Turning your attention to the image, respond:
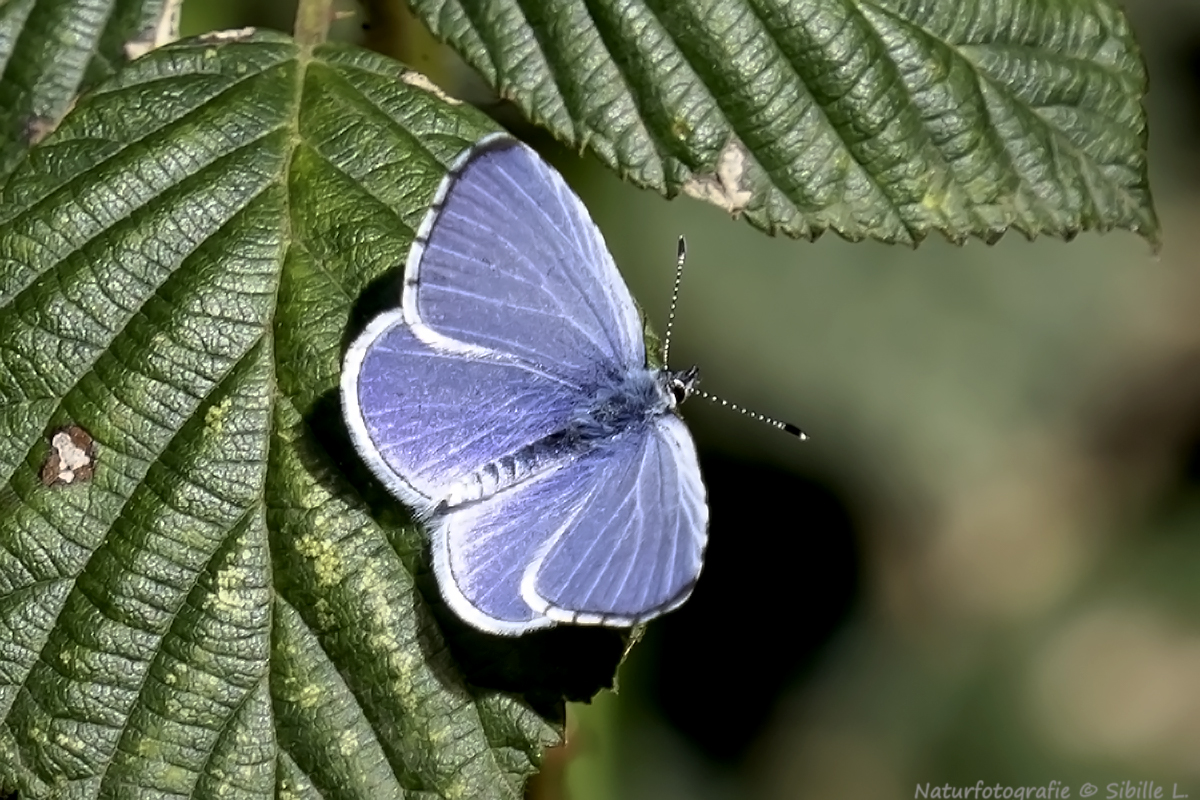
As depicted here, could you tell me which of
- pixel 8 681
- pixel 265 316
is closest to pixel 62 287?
pixel 265 316

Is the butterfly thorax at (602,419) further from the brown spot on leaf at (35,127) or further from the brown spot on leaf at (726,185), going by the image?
the brown spot on leaf at (35,127)

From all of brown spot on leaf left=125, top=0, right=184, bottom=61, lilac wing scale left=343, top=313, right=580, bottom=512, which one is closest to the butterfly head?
lilac wing scale left=343, top=313, right=580, bottom=512

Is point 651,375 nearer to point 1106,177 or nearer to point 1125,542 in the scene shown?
point 1106,177

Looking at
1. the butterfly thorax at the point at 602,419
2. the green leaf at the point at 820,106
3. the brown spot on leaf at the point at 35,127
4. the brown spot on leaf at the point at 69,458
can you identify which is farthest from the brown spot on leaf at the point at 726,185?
the brown spot on leaf at the point at 35,127

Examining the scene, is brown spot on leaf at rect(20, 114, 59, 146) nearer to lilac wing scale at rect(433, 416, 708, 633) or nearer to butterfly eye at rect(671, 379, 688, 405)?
lilac wing scale at rect(433, 416, 708, 633)

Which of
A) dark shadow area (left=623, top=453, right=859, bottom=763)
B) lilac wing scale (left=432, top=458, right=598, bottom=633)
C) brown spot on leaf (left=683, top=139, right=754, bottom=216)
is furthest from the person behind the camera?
dark shadow area (left=623, top=453, right=859, bottom=763)

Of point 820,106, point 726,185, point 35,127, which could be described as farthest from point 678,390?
point 35,127

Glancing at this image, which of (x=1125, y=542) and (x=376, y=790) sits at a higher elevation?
(x=376, y=790)
